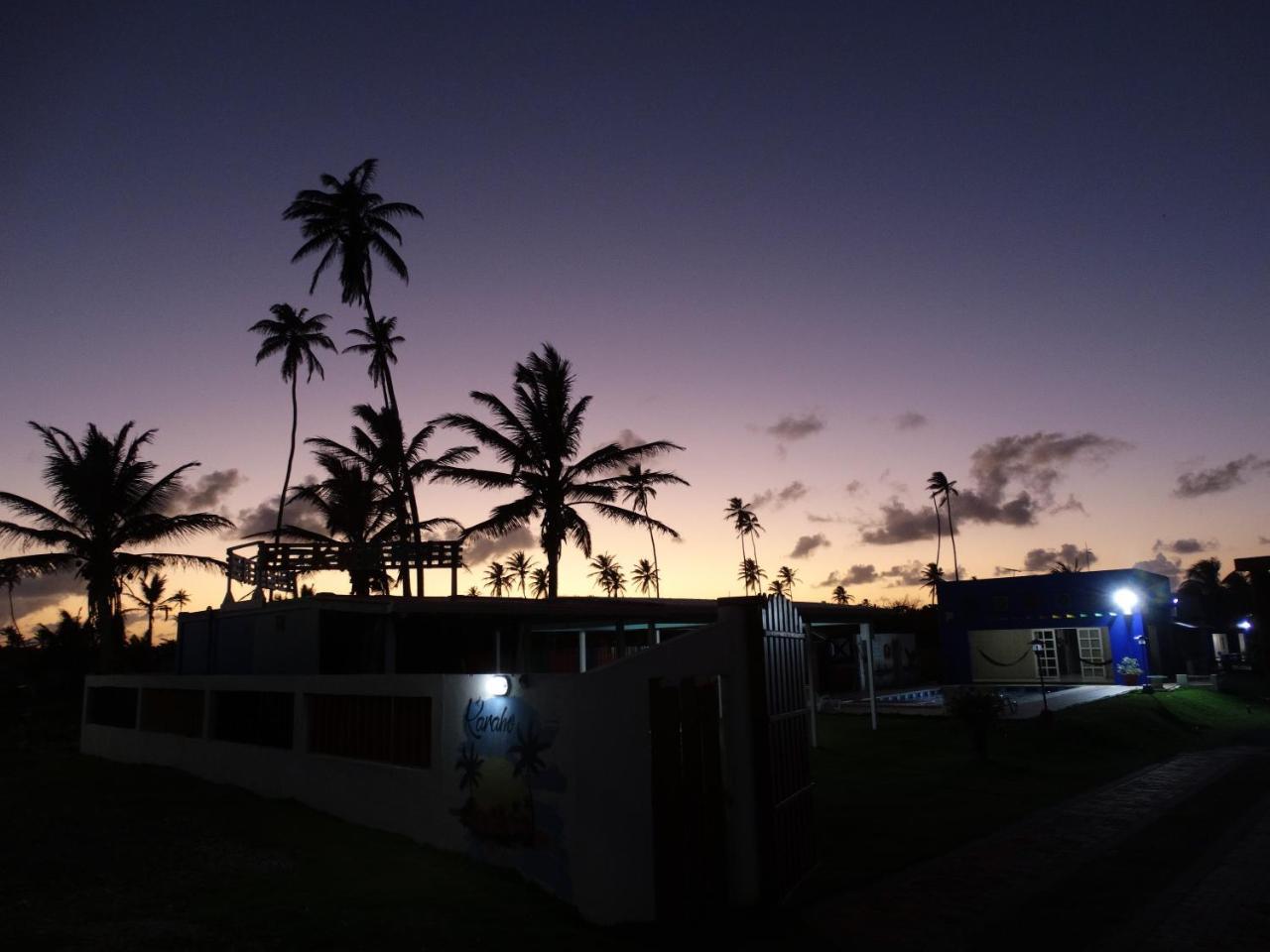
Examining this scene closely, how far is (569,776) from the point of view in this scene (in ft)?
28.9

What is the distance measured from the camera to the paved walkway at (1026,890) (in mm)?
7934

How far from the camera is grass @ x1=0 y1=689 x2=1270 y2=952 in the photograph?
7832mm

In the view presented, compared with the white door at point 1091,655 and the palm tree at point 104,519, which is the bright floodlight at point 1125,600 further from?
the palm tree at point 104,519

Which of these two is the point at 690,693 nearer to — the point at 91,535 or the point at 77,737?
the point at 77,737

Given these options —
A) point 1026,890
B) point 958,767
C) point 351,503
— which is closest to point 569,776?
point 1026,890

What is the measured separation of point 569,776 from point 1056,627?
33.6m

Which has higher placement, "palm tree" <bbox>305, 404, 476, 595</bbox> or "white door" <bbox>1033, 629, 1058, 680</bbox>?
"palm tree" <bbox>305, 404, 476, 595</bbox>

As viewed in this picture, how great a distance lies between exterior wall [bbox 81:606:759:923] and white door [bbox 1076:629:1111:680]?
31879 mm

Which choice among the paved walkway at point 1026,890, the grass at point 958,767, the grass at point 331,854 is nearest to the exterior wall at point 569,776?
the grass at point 331,854

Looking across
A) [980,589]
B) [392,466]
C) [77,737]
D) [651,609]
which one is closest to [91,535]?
[77,737]

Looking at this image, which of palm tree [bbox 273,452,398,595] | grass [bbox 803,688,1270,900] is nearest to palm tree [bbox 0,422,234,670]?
palm tree [bbox 273,452,398,595]

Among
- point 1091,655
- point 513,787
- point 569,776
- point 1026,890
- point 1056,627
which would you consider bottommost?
point 1026,890

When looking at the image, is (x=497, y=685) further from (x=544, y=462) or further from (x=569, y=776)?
(x=544, y=462)

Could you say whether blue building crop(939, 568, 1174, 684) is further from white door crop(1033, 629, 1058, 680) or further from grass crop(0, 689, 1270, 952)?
grass crop(0, 689, 1270, 952)
